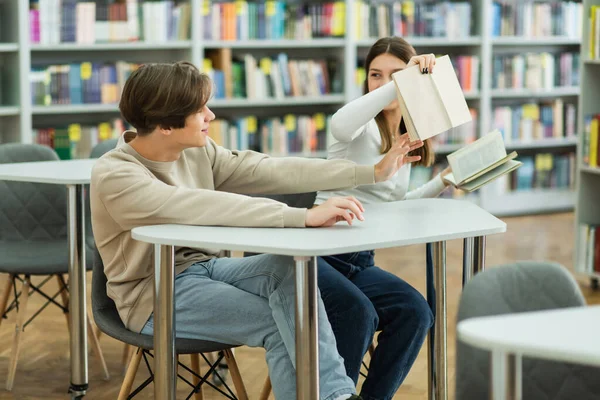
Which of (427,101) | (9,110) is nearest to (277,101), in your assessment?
(9,110)

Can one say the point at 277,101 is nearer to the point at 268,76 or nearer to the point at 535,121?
the point at 268,76

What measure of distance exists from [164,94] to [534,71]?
5.01 meters

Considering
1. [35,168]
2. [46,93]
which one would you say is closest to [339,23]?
[46,93]

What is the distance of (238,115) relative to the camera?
6375 mm

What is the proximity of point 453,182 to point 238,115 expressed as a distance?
12.3 feet

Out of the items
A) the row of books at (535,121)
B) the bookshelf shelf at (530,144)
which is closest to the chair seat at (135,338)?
the bookshelf shelf at (530,144)

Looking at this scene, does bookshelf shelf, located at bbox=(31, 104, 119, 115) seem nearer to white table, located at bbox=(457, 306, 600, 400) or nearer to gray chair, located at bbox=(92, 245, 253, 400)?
gray chair, located at bbox=(92, 245, 253, 400)

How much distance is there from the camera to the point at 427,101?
254 cm

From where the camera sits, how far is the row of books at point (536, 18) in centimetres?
683

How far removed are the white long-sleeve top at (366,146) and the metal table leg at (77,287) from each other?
75cm

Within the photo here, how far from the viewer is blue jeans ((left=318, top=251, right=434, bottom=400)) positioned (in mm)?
2463

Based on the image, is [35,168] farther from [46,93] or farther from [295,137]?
[295,137]

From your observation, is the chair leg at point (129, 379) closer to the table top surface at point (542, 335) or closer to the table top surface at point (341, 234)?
the table top surface at point (341, 234)

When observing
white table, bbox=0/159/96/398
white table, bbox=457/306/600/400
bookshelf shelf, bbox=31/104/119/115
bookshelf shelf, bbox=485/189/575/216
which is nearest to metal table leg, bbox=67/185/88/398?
white table, bbox=0/159/96/398
